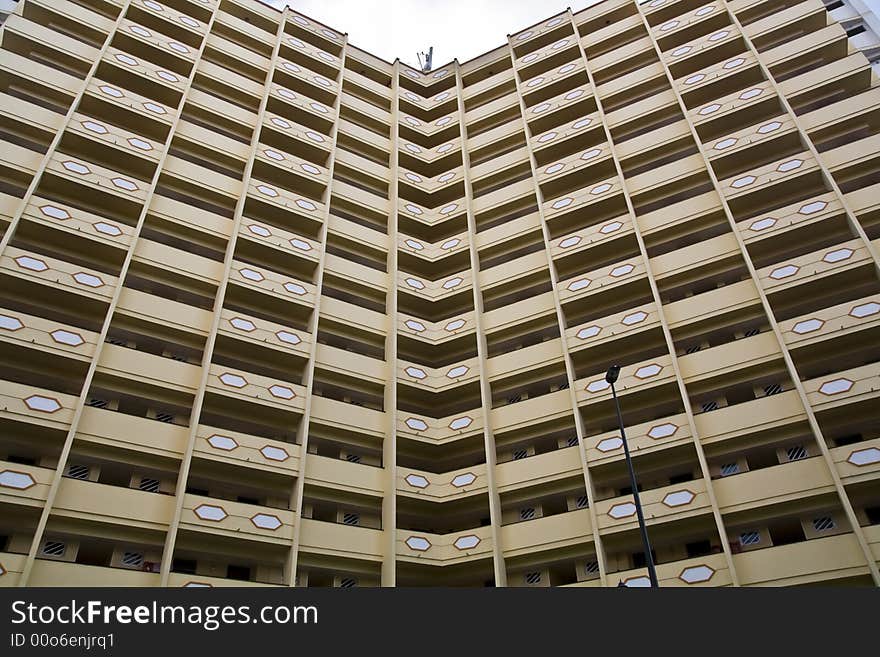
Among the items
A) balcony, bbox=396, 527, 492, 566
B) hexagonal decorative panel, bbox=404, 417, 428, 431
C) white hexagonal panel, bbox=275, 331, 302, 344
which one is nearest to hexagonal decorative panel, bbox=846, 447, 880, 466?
balcony, bbox=396, 527, 492, 566

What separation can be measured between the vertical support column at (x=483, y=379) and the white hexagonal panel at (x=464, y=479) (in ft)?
2.63

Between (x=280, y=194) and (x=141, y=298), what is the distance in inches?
369

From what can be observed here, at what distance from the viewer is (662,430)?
27.1 metres

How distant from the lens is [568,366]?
29.8m

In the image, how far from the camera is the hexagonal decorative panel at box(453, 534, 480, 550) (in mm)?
27875

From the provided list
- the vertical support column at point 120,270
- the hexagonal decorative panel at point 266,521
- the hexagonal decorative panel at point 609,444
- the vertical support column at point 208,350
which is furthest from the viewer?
the hexagonal decorative panel at point 609,444

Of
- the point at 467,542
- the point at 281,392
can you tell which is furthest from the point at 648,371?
the point at 281,392

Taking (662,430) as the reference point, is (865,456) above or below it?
below

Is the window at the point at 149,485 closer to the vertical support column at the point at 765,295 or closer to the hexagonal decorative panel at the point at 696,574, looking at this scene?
the hexagonal decorative panel at the point at 696,574

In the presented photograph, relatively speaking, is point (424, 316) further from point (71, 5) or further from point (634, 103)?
point (71, 5)

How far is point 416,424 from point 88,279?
14643 mm

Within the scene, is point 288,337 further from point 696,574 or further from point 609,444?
point 696,574

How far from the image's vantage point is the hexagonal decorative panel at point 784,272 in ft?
92.7

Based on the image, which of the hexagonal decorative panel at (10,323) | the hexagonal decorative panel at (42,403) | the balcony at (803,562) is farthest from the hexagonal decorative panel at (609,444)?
the hexagonal decorative panel at (10,323)
